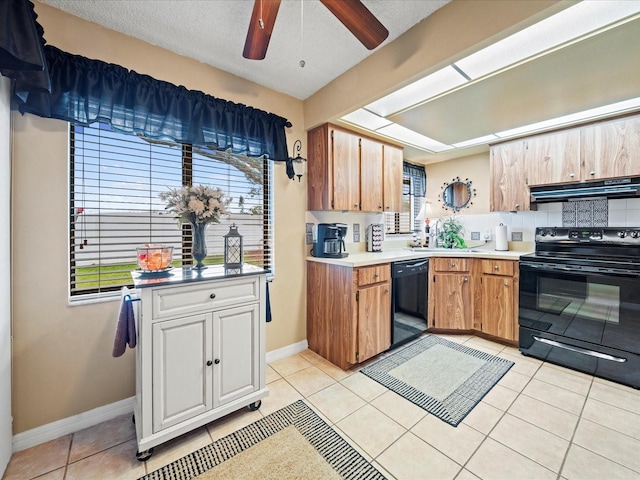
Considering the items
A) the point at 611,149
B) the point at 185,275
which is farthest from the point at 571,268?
the point at 185,275

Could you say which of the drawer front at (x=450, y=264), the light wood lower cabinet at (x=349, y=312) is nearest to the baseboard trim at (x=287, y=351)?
the light wood lower cabinet at (x=349, y=312)

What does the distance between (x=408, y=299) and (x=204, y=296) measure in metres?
2.07

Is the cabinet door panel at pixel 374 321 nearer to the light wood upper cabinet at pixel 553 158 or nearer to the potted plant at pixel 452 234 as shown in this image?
the potted plant at pixel 452 234

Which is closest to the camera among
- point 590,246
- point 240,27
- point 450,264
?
point 240,27

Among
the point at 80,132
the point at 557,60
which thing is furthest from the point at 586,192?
the point at 80,132

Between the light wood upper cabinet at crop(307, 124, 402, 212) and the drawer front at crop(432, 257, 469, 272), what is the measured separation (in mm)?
801

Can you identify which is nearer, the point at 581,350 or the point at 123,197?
the point at 123,197

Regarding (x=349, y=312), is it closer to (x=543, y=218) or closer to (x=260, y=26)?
(x=260, y=26)

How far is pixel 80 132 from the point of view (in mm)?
1781

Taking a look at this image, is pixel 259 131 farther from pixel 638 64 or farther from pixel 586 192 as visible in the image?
pixel 586 192

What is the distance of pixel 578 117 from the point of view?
2584 mm

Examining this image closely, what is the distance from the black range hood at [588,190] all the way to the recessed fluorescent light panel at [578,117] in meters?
0.61

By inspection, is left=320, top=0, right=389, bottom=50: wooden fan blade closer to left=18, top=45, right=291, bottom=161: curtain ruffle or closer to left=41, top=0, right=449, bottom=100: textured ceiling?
left=41, top=0, right=449, bottom=100: textured ceiling

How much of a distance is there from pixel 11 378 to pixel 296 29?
2708mm
